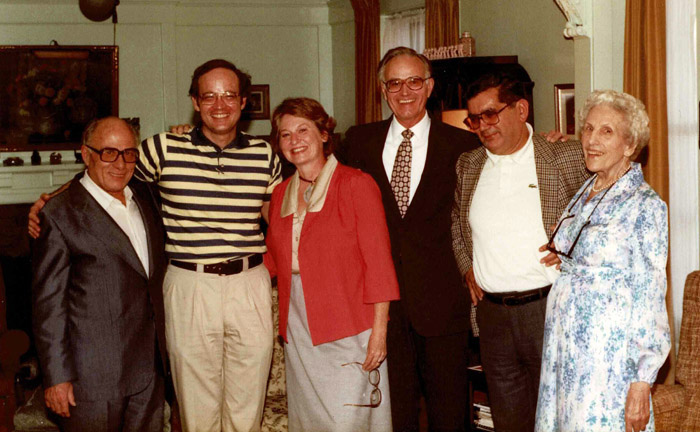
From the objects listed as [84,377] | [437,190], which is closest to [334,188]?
[437,190]

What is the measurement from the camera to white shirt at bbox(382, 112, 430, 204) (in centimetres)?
340

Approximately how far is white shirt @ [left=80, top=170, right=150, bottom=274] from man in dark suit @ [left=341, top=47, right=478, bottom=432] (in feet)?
3.33

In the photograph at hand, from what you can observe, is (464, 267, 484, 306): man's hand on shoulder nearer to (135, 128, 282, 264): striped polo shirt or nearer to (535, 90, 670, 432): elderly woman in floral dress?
(535, 90, 670, 432): elderly woman in floral dress

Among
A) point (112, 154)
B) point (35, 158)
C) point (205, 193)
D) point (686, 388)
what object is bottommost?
point (686, 388)

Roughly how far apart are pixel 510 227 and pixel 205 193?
3.87 feet

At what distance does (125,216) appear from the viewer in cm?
298

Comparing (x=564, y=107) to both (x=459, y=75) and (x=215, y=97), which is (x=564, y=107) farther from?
(x=215, y=97)

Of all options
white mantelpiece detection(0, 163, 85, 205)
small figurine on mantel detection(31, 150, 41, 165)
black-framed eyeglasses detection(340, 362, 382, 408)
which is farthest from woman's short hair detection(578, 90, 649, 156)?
small figurine on mantel detection(31, 150, 41, 165)

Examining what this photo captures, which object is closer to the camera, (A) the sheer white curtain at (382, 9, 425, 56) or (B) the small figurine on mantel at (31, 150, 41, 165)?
(A) the sheer white curtain at (382, 9, 425, 56)

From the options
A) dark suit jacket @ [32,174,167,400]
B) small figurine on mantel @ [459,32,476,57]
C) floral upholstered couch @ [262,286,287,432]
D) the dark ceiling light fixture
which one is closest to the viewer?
dark suit jacket @ [32,174,167,400]

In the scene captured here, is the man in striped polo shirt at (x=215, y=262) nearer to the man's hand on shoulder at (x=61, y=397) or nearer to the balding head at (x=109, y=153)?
the balding head at (x=109, y=153)

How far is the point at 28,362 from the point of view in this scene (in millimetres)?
4180

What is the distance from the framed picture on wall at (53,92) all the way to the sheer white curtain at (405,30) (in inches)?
132

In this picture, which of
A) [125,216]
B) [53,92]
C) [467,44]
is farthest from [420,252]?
[53,92]
